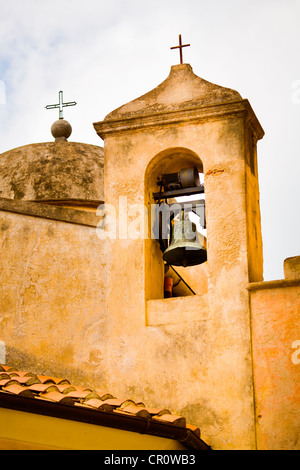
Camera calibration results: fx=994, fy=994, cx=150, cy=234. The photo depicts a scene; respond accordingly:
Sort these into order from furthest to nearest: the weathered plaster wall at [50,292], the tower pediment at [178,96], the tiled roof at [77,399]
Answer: the tower pediment at [178,96] → the weathered plaster wall at [50,292] → the tiled roof at [77,399]

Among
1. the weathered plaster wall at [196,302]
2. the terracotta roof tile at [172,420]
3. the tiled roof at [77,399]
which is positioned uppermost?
the weathered plaster wall at [196,302]

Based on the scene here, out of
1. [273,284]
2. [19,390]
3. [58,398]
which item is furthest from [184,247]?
[19,390]

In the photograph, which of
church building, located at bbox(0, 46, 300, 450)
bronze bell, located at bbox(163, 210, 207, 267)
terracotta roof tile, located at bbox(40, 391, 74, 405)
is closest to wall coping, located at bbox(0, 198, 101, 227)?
church building, located at bbox(0, 46, 300, 450)

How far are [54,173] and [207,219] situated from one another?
11.5 feet

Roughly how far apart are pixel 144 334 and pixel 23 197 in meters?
3.55

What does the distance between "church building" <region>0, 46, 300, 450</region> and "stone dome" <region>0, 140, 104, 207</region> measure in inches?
84.8

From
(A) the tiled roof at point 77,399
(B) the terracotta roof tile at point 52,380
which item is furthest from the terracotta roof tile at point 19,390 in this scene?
(B) the terracotta roof tile at point 52,380

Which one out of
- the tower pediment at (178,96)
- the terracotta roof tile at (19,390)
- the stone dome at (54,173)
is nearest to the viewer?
the terracotta roof tile at (19,390)

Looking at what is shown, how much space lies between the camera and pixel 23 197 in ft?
Result: 40.7

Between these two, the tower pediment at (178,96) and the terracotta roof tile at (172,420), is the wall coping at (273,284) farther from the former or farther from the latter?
the tower pediment at (178,96)

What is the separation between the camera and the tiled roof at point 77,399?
7328 millimetres

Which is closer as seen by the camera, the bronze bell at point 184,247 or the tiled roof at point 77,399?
the tiled roof at point 77,399
